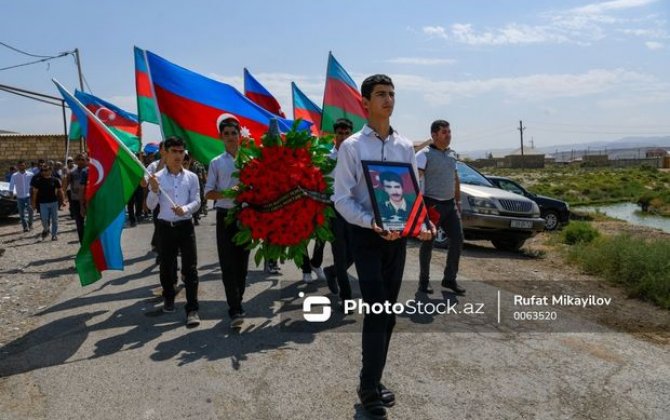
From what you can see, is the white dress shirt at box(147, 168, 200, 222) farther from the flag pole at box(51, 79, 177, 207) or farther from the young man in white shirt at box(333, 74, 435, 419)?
the young man in white shirt at box(333, 74, 435, 419)

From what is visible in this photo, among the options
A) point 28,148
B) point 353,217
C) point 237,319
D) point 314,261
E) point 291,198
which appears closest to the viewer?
point 353,217

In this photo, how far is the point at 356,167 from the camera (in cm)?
354

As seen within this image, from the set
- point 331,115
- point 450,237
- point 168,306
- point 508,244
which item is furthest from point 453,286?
point 508,244

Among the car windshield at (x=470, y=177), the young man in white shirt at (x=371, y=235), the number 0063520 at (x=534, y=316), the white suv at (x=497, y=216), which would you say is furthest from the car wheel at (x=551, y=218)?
the young man in white shirt at (x=371, y=235)

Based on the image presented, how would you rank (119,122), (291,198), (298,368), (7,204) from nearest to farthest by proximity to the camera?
(298,368) → (291,198) → (119,122) → (7,204)

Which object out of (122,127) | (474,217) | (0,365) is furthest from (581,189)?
(0,365)

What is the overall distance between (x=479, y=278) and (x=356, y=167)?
5.12m

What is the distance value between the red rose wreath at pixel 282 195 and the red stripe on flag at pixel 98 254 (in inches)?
61.5

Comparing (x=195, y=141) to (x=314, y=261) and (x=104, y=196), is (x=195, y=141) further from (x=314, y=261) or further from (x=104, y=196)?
(x=314, y=261)

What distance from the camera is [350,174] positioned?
3.52m

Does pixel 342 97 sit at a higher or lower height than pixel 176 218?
higher

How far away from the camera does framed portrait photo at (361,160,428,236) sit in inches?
133

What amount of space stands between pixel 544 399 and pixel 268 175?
2.92 meters

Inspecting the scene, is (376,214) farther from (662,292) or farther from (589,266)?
(589,266)
